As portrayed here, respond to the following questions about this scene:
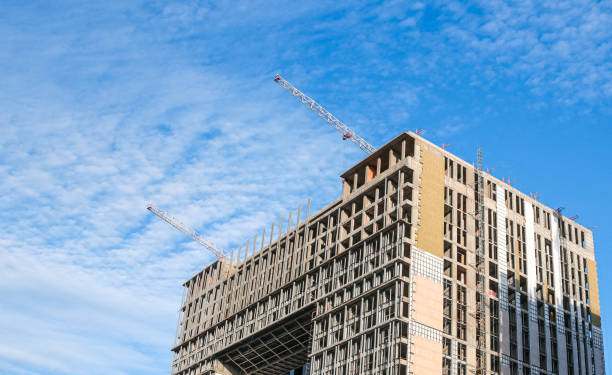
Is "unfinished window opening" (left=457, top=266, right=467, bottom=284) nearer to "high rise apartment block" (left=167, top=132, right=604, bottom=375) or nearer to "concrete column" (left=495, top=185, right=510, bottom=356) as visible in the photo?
"high rise apartment block" (left=167, top=132, right=604, bottom=375)

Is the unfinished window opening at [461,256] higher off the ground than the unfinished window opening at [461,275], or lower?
higher

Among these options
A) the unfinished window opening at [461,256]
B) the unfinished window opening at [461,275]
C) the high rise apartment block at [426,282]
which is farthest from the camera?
the unfinished window opening at [461,256]

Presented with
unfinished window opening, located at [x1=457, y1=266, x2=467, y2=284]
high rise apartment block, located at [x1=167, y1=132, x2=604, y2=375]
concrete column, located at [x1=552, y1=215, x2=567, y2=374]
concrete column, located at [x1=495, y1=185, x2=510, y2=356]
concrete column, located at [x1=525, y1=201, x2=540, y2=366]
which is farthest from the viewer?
concrete column, located at [x1=552, y1=215, x2=567, y2=374]

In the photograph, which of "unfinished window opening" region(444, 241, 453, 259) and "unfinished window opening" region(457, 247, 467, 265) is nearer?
"unfinished window opening" region(444, 241, 453, 259)

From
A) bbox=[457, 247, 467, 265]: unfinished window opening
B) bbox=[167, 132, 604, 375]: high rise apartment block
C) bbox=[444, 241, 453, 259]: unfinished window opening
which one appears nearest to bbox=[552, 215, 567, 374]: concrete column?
bbox=[167, 132, 604, 375]: high rise apartment block

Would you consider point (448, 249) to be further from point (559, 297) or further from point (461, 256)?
point (559, 297)

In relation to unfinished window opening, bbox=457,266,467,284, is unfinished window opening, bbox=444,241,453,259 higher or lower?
higher

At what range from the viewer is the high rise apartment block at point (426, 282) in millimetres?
114938

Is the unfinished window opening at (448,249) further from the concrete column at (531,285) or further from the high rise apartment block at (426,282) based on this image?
the concrete column at (531,285)

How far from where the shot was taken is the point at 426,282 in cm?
11581

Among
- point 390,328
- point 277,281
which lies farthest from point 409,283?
point 277,281

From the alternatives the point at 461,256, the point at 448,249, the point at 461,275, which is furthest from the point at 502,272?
the point at 448,249

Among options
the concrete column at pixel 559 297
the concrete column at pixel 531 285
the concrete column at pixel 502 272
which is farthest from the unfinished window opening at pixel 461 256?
the concrete column at pixel 559 297

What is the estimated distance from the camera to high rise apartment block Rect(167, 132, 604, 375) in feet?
377
